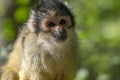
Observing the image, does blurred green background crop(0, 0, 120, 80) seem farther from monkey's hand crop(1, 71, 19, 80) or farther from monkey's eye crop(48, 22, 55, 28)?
monkey's eye crop(48, 22, 55, 28)

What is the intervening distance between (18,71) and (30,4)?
7.62 ft

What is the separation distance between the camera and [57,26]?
832 centimetres

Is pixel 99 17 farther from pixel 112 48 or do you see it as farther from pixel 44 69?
pixel 44 69

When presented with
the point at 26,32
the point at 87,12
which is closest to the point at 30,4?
the point at 26,32

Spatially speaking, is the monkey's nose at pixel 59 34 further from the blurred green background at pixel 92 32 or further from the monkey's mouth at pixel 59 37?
the blurred green background at pixel 92 32

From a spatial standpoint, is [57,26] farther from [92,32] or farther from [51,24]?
[92,32]

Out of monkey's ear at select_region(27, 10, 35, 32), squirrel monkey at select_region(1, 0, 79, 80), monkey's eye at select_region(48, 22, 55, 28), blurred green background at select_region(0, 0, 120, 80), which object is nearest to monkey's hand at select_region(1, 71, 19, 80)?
squirrel monkey at select_region(1, 0, 79, 80)

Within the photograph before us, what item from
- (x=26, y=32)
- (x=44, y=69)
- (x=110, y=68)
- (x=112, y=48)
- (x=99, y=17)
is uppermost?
(x=99, y=17)

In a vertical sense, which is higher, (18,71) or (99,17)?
(99,17)

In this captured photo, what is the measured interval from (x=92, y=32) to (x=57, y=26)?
178 inches

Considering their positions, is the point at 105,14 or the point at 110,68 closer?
the point at 110,68

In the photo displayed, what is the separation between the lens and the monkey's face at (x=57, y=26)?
8.24 m

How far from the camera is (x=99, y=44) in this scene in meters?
12.0

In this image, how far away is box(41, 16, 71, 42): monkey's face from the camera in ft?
27.0
